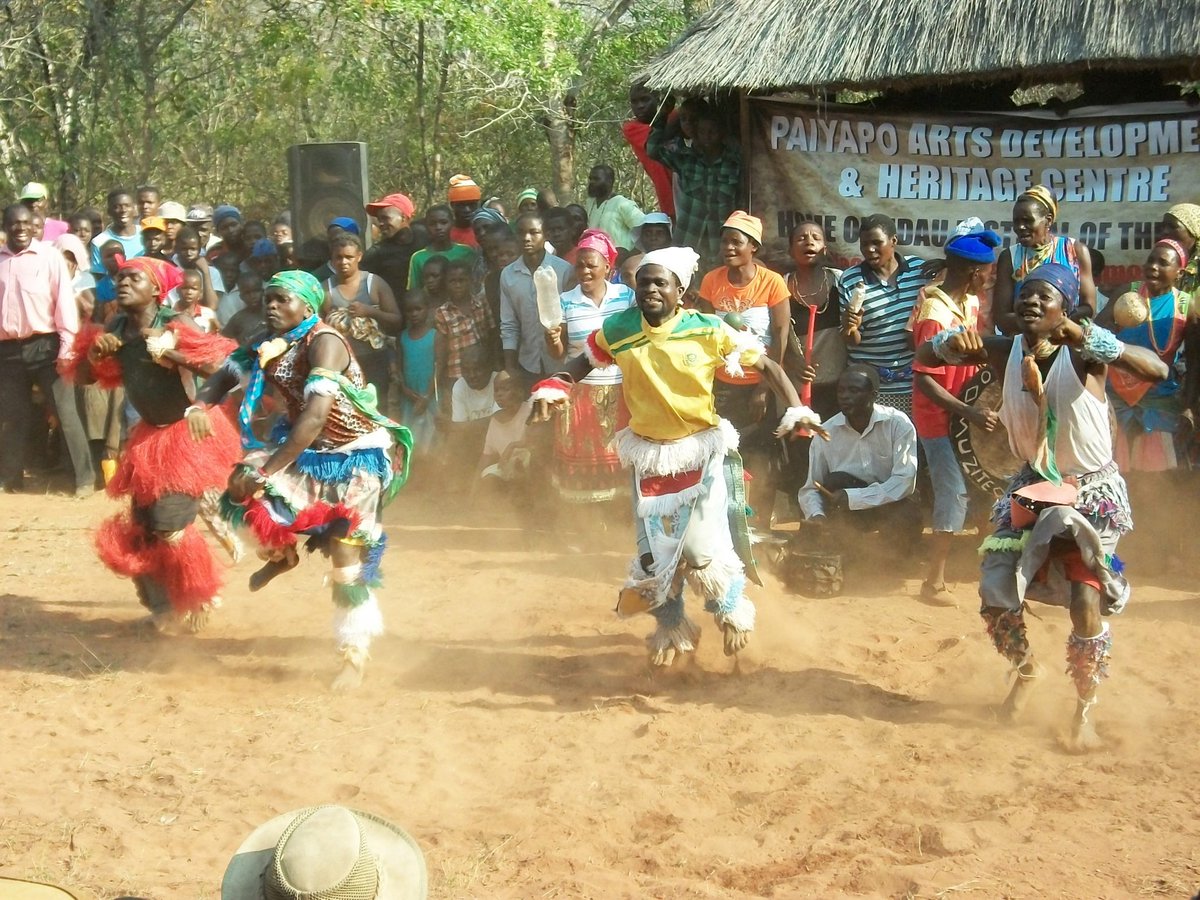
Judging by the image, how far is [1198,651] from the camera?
260 inches

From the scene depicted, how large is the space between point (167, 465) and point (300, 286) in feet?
4.30

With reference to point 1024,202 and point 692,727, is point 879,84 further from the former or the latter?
point 692,727

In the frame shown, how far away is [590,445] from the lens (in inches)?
333

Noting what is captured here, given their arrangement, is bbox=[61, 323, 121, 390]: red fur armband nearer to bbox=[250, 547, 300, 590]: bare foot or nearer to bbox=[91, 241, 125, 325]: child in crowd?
bbox=[250, 547, 300, 590]: bare foot

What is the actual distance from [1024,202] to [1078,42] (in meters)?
1.81

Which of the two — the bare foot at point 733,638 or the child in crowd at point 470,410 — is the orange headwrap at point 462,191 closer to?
the child in crowd at point 470,410

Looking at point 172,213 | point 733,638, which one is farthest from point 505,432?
point 172,213

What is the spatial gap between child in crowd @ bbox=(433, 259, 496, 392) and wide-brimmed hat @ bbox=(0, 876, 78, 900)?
7.32 metres

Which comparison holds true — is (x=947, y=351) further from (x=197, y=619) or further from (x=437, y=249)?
(x=437, y=249)

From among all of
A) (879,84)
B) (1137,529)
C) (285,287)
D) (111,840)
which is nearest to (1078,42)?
(879,84)

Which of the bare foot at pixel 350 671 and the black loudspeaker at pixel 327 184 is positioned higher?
the black loudspeaker at pixel 327 184

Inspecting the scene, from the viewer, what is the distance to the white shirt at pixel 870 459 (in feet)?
25.8

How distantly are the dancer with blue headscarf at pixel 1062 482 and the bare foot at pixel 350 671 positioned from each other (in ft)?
9.06

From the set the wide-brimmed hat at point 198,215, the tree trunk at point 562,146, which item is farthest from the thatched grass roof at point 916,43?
the tree trunk at point 562,146
